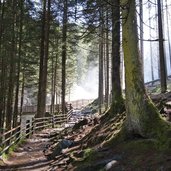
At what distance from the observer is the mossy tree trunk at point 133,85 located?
323 inches

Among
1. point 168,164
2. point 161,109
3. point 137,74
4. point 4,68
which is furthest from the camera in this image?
point 4,68


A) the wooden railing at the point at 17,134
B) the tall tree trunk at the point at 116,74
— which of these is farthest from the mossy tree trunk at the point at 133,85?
the wooden railing at the point at 17,134

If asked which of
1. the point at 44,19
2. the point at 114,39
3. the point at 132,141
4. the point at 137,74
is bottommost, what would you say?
the point at 132,141

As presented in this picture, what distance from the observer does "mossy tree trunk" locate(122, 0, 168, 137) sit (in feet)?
26.9

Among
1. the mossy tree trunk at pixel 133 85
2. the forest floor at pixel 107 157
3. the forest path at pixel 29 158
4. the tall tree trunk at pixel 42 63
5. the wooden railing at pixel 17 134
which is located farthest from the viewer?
the tall tree trunk at pixel 42 63

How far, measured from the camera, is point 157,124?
25.8ft

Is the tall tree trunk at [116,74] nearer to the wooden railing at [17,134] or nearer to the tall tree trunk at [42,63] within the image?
the wooden railing at [17,134]

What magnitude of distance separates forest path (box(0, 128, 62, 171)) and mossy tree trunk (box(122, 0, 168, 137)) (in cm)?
307

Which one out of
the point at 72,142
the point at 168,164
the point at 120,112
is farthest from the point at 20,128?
the point at 168,164

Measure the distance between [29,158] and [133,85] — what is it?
541cm

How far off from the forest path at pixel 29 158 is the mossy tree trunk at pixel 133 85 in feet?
10.1

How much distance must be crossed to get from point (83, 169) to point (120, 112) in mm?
4673

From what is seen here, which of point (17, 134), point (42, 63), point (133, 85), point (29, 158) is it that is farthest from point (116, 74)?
point (42, 63)

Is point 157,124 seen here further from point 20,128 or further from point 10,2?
point 10,2
